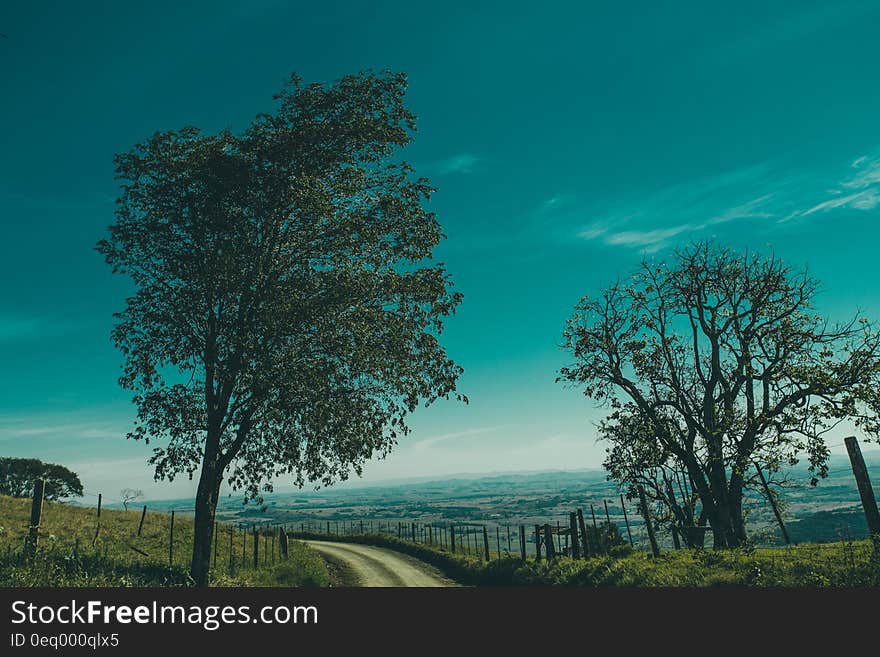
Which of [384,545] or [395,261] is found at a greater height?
[395,261]

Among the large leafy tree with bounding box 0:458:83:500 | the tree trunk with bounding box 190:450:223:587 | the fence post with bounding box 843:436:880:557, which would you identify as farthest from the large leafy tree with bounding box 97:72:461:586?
the large leafy tree with bounding box 0:458:83:500

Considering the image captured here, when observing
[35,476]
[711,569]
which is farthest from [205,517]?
[35,476]

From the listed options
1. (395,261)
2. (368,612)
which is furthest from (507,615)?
(395,261)

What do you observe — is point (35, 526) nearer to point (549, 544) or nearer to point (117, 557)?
point (117, 557)

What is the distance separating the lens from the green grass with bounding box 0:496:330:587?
1424 centimetres

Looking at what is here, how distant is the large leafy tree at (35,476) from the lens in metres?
87.8

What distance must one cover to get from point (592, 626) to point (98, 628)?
9.00m

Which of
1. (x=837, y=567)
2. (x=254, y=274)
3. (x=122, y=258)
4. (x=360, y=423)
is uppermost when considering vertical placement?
(x=122, y=258)

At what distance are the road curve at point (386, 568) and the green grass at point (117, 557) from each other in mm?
2320

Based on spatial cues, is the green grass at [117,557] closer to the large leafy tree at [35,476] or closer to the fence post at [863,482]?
the fence post at [863,482]

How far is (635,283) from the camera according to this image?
3081 cm

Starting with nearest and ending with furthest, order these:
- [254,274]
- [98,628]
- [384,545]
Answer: [98,628] → [254,274] → [384,545]

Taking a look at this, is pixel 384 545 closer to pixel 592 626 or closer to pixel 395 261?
pixel 395 261

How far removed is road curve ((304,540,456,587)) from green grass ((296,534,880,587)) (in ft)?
11.1
